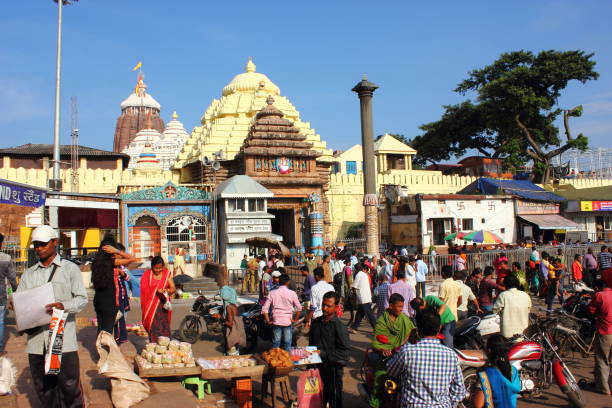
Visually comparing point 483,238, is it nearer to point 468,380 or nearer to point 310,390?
point 468,380

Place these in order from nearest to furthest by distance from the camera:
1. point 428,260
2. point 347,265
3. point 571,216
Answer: point 347,265 < point 428,260 < point 571,216

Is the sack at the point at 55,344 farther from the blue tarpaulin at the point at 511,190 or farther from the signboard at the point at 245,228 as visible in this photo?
the blue tarpaulin at the point at 511,190

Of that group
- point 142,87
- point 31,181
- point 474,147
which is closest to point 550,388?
point 31,181

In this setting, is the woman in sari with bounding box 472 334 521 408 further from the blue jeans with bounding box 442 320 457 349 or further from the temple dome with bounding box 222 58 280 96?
the temple dome with bounding box 222 58 280 96

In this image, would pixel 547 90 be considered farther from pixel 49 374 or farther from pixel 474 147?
pixel 49 374

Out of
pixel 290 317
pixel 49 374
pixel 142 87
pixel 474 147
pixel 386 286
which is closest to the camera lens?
pixel 49 374

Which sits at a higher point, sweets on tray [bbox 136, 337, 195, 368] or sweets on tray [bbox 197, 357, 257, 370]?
sweets on tray [bbox 136, 337, 195, 368]

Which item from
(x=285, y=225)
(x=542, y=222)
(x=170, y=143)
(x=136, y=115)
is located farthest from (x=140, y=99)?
(x=542, y=222)

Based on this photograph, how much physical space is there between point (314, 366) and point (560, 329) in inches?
155

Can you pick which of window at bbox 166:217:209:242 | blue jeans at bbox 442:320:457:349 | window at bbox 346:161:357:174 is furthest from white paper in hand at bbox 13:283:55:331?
window at bbox 346:161:357:174

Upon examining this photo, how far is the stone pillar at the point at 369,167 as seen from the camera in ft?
62.4

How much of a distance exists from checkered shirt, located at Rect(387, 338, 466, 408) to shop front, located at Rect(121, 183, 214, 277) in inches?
688

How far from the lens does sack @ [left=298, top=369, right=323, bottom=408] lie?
579 cm

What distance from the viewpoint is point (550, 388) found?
285 inches
